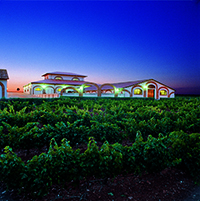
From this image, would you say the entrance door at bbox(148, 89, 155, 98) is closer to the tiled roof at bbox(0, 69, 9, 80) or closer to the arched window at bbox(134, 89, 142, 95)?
the arched window at bbox(134, 89, 142, 95)

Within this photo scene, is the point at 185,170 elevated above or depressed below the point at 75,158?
below

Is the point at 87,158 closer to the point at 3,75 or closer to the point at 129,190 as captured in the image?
the point at 129,190

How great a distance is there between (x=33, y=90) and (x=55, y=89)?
17.2ft

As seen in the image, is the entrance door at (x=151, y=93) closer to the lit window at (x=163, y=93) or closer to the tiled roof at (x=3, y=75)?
the lit window at (x=163, y=93)

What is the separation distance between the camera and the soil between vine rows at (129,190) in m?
3.28

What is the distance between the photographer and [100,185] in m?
3.65

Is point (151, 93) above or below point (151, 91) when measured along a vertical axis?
below

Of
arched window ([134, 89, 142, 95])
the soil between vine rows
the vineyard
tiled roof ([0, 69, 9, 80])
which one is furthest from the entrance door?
the soil between vine rows

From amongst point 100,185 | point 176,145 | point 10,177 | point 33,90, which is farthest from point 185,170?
point 33,90

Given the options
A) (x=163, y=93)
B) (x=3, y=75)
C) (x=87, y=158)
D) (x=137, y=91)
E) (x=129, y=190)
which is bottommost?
(x=129, y=190)

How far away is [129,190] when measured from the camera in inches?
138

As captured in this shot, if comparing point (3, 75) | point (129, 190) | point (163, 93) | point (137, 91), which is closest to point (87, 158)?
point (129, 190)

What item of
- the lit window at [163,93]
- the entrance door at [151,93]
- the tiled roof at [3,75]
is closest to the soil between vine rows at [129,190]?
the tiled roof at [3,75]

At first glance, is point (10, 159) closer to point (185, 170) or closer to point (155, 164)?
point (155, 164)
